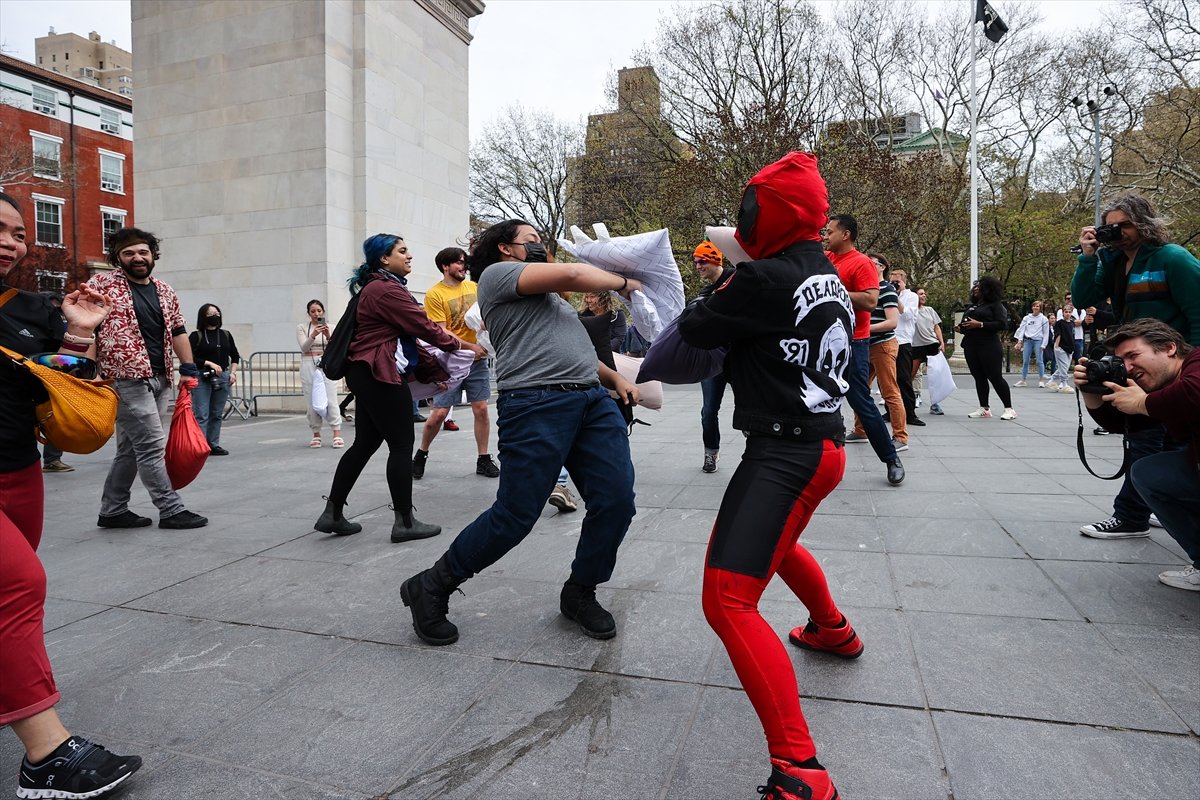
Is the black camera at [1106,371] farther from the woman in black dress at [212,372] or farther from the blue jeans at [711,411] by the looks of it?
the woman in black dress at [212,372]

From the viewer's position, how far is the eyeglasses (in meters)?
2.34

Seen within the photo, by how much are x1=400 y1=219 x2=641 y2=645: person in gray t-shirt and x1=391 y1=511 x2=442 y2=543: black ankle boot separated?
152 cm

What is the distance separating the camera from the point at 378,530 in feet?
16.2

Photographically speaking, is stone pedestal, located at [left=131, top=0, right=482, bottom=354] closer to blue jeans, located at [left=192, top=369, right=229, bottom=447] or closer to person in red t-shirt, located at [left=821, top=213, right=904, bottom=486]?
blue jeans, located at [left=192, top=369, right=229, bottom=447]

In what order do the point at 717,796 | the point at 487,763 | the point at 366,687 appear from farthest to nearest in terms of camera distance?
the point at 366,687
the point at 487,763
the point at 717,796

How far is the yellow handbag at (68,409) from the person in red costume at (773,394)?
1.89 meters

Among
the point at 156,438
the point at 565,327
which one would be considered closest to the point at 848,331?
the point at 565,327

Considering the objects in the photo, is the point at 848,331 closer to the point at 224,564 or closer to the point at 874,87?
the point at 224,564

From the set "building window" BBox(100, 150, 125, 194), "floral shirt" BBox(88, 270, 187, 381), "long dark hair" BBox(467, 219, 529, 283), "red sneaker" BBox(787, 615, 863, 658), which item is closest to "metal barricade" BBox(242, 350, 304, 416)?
"floral shirt" BBox(88, 270, 187, 381)

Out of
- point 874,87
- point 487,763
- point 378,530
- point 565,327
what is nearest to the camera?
point 487,763

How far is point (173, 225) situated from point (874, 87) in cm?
2612

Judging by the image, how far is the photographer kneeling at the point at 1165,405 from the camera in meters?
3.06

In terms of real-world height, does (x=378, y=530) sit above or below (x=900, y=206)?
below

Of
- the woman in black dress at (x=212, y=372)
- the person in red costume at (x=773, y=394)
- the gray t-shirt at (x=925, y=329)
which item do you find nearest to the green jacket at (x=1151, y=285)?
the person in red costume at (x=773, y=394)
